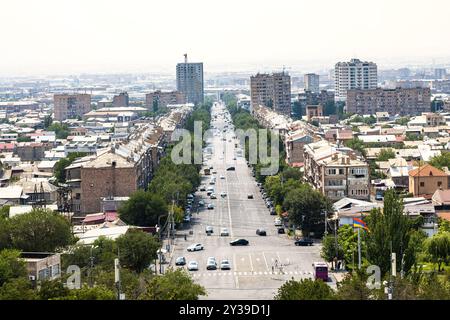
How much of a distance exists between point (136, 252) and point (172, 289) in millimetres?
4122

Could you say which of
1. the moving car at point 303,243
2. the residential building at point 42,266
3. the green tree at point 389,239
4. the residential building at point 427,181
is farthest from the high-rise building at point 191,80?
the green tree at point 389,239

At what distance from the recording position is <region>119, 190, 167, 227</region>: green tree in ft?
61.7

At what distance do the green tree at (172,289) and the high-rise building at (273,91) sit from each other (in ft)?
158

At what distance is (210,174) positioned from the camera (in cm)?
3139

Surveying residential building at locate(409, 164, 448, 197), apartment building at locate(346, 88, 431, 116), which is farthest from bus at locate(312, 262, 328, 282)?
apartment building at locate(346, 88, 431, 116)

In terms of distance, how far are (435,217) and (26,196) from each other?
9.53m

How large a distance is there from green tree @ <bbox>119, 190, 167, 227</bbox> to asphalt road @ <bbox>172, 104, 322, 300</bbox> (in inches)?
30.8

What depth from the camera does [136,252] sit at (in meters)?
13.7

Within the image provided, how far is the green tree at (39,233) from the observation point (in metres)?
14.5

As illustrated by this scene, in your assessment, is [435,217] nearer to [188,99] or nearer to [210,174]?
[210,174]

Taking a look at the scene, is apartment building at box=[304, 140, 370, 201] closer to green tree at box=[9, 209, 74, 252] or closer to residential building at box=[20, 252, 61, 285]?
green tree at box=[9, 209, 74, 252]

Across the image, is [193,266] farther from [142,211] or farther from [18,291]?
[18,291]
